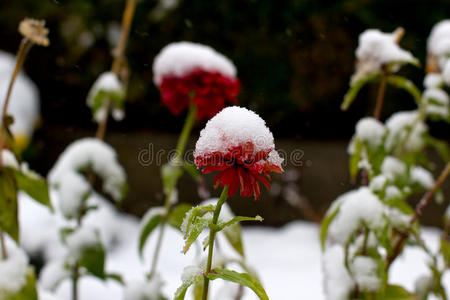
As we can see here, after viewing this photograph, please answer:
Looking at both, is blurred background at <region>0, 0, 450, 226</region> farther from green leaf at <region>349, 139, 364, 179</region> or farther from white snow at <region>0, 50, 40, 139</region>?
green leaf at <region>349, 139, 364, 179</region>

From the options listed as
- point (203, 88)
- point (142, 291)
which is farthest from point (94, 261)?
point (203, 88)

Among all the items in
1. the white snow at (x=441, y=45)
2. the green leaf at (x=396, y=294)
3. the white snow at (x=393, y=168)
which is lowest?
the green leaf at (x=396, y=294)

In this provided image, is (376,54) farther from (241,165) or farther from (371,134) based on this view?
(241,165)

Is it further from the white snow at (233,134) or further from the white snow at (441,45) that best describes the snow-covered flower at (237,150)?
the white snow at (441,45)

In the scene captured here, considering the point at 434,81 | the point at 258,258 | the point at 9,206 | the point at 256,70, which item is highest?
the point at 256,70

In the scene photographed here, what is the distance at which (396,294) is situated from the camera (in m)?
0.41

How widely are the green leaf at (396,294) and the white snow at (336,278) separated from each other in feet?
0.15

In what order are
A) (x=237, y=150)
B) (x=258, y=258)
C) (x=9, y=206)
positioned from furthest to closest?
(x=258, y=258)
(x=9, y=206)
(x=237, y=150)

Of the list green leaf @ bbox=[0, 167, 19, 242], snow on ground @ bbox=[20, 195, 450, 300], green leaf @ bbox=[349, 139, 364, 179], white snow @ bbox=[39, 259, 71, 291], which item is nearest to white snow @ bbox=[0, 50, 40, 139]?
snow on ground @ bbox=[20, 195, 450, 300]

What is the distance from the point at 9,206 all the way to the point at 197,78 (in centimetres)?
25

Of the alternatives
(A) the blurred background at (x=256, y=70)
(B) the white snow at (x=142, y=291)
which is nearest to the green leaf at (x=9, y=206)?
(B) the white snow at (x=142, y=291)

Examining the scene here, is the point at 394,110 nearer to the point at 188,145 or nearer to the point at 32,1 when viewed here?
the point at 188,145

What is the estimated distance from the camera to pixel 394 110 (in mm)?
1549

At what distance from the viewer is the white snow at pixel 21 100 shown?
1417 millimetres
